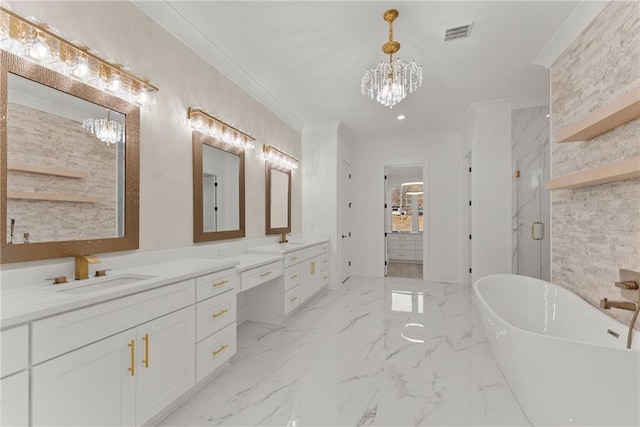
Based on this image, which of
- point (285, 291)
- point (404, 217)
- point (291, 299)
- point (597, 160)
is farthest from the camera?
point (404, 217)

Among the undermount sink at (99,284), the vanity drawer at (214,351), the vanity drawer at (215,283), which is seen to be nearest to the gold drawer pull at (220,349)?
the vanity drawer at (214,351)

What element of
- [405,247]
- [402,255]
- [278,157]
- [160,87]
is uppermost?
[160,87]

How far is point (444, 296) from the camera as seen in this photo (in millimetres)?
4281

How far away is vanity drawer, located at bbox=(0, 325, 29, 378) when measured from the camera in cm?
97

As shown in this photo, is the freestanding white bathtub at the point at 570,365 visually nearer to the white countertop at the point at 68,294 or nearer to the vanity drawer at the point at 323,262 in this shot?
the white countertop at the point at 68,294

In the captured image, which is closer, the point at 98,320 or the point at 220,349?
the point at 98,320

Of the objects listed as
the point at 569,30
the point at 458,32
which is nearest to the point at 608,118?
the point at 569,30

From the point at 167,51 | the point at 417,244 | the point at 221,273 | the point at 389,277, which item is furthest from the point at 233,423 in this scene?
the point at 417,244

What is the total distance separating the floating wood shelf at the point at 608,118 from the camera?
1.56 meters

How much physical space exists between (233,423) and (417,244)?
6614mm

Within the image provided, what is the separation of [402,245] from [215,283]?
6.42 m

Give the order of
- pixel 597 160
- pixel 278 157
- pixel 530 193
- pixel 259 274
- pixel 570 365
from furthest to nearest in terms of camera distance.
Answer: pixel 278 157 < pixel 530 193 < pixel 259 274 < pixel 597 160 < pixel 570 365

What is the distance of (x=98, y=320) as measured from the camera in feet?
4.15

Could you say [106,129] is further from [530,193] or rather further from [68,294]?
[530,193]
